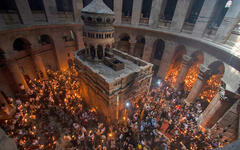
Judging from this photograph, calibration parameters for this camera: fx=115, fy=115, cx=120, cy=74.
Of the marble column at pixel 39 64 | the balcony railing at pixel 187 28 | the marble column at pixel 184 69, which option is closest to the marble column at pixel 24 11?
the marble column at pixel 39 64

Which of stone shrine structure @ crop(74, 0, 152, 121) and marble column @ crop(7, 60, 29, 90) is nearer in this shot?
stone shrine structure @ crop(74, 0, 152, 121)

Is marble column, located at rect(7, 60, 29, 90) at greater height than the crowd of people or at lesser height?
greater

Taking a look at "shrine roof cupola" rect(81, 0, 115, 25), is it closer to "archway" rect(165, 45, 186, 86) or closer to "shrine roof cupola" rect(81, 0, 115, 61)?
"shrine roof cupola" rect(81, 0, 115, 61)

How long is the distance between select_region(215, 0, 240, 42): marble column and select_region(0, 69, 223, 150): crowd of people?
7464mm

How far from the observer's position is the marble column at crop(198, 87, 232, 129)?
31.1ft

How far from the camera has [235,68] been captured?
356 inches

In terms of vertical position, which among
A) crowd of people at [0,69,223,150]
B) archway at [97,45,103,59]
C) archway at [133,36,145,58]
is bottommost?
crowd of people at [0,69,223,150]

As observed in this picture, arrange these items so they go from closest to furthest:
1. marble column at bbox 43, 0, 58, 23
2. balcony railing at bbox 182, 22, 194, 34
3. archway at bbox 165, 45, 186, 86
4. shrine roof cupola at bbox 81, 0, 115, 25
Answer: shrine roof cupola at bbox 81, 0, 115, 25 → balcony railing at bbox 182, 22, 194, 34 → marble column at bbox 43, 0, 58, 23 → archway at bbox 165, 45, 186, 86

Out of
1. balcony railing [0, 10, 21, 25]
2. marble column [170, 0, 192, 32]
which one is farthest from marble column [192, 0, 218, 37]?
balcony railing [0, 10, 21, 25]

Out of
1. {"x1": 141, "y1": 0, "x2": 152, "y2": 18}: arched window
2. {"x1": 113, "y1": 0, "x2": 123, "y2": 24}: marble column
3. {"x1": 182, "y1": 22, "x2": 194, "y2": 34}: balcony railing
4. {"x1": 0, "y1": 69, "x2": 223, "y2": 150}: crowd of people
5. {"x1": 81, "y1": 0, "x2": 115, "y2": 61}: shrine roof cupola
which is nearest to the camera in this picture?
{"x1": 0, "y1": 69, "x2": 223, "y2": 150}: crowd of people

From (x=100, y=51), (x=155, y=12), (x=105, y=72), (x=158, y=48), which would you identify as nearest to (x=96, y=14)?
(x=100, y=51)

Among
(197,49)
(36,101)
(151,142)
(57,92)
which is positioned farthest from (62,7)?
(151,142)

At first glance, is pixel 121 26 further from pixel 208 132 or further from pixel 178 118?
pixel 208 132

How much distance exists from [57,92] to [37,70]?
→ 525 centimetres
